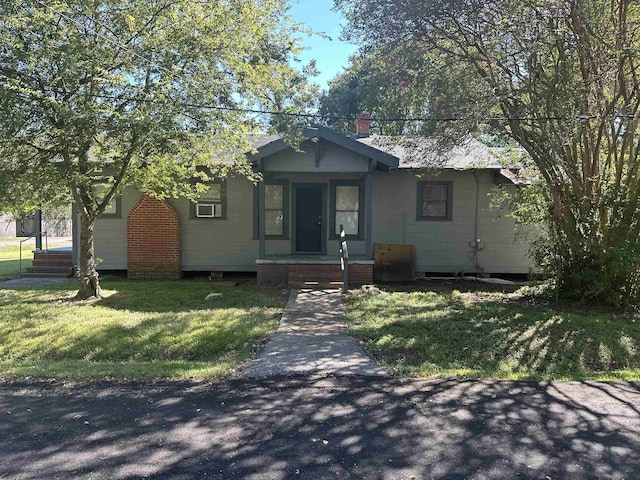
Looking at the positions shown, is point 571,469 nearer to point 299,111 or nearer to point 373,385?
point 373,385

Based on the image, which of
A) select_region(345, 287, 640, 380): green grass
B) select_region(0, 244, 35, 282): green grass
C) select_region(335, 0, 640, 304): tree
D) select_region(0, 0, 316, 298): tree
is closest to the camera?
select_region(345, 287, 640, 380): green grass

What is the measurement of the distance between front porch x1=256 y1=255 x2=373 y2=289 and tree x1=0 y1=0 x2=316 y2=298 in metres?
3.21

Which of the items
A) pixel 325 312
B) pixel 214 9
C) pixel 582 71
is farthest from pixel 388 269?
pixel 214 9

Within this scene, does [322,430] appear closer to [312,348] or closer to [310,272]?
[312,348]

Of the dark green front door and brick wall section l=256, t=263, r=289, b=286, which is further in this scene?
the dark green front door

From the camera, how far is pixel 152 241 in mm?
12312

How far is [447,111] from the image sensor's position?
8.66 m

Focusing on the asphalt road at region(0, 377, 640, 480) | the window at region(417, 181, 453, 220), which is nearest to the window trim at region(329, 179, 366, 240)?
the window at region(417, 181, 453, 220)

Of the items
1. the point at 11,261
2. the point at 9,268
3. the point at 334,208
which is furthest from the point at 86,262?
the point at 11,261

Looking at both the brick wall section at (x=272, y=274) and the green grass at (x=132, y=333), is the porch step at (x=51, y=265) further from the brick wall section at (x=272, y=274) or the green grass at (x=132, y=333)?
the brick wall section at (x=272, y=274)

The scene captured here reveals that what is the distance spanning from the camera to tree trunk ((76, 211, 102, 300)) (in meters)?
9.03

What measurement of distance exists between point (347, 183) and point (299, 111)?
3661mm

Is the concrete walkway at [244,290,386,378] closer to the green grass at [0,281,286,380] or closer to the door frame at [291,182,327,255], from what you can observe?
the green grass at [0,281,286,380]

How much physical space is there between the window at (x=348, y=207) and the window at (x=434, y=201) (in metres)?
1.62
